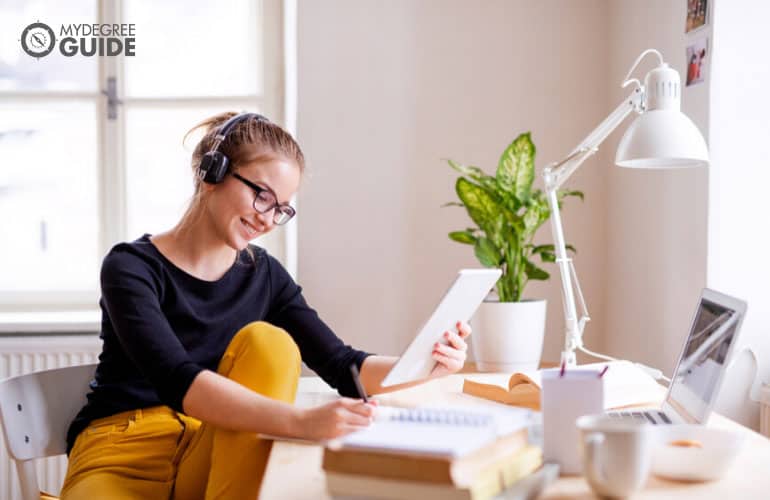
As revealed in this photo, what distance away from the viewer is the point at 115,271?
1.41 meters

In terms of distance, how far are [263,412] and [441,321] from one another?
13.6 inches

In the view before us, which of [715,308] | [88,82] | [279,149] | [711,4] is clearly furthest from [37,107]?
[715,308]

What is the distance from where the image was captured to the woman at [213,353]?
1163 millimetres

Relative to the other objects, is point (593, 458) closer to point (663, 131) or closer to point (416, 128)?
point (663, 131)

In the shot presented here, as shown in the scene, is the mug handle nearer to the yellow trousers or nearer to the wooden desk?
the wooden desk

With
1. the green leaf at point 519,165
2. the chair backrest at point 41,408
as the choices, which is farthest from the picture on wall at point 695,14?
the chair backrest at point 41,408

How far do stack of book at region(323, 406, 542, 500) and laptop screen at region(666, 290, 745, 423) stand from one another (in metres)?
0.35

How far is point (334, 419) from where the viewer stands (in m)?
1.05

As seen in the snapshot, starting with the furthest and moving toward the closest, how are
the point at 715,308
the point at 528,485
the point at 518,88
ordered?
the point at 518,88 → the point at 715,308 → the point at 528,485

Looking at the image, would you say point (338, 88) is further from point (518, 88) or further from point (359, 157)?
point (518, 88)

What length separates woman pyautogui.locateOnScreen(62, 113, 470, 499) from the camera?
1.16m

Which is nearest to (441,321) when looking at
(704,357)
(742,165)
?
(704,357)

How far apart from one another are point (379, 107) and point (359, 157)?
6.2 inches

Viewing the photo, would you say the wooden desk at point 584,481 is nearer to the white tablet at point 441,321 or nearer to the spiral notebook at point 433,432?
the spiral notebook at point 433,432
